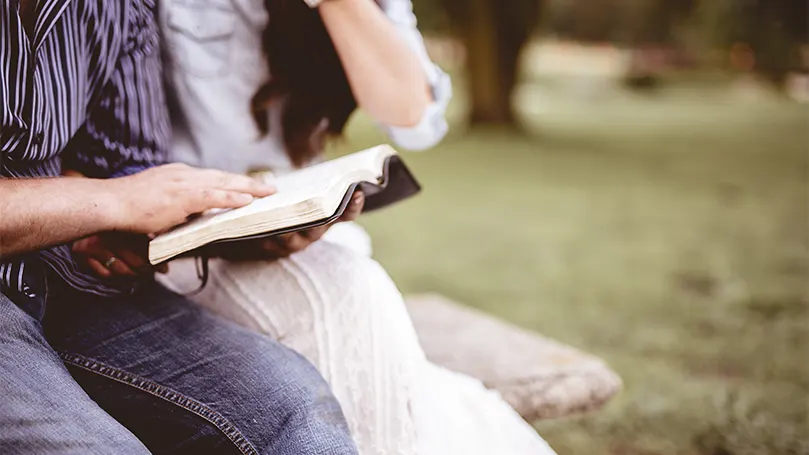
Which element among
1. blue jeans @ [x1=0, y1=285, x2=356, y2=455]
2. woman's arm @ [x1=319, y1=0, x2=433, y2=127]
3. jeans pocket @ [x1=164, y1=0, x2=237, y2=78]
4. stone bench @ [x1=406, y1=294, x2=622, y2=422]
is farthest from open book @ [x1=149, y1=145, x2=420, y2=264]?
stone bench @ [x1=406, y1=294, x2=622, y2=422]

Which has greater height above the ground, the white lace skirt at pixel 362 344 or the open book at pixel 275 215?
the open book at pixel 275 215

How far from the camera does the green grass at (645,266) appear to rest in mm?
3004

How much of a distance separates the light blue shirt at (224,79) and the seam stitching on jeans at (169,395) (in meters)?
0.54

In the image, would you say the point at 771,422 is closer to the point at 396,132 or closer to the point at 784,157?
the point at 396,132

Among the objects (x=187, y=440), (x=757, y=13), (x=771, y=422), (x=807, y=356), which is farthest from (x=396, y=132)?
(x=757, y=13)

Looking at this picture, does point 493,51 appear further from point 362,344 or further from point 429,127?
point 362,344

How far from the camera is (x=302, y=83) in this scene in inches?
71.7

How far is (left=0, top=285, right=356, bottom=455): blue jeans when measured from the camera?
1197 mm

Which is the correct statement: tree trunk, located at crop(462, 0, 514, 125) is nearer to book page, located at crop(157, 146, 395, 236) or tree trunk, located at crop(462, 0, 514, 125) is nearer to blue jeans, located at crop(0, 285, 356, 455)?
book page, located at crop(157, 146, 395, 236)

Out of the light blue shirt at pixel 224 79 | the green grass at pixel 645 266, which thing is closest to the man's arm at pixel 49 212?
the light blue shirt at pixel 224 79

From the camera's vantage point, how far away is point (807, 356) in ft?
12.0

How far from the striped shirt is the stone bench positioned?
2.84 ft

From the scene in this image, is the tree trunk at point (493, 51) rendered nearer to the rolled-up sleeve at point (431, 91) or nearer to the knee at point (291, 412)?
the rolled-up sleeve at point (431, 91)

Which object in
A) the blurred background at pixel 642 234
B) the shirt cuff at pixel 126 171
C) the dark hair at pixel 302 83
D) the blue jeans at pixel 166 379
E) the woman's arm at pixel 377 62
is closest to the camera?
the blue jeans at pixel 166 379
